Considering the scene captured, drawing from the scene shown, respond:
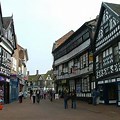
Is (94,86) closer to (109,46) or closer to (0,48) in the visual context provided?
(109,46)

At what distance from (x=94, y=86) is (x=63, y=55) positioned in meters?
17.4

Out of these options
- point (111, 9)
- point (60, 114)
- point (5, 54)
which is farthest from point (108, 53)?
point (60, 114)

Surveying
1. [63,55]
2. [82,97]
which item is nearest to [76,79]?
[82,97]

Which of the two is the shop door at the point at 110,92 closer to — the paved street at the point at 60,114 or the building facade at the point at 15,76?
the paved street at the point at 60,114

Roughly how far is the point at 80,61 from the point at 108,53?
10956 millimetres

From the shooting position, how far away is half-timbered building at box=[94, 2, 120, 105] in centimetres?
2805

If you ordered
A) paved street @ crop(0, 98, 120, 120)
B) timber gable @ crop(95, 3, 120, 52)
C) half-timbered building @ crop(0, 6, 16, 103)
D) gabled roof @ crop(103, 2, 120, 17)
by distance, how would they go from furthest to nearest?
half-timbered building @ crop(0, 6, 16, 103)
gabled roof @ crop(103, 2, 120, 17)
timber gable @ crop(95, 3, 120, 52)
paved street @ crop(0, 98, 120, 120)

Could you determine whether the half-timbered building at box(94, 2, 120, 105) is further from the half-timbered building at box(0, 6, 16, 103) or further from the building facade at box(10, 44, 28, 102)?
the building facade at box(10, 44, 28, 102)

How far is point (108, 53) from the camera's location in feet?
99.6

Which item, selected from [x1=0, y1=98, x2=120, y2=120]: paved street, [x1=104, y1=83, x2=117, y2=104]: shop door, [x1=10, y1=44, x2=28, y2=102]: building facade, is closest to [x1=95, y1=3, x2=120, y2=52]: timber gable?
[x1=104, y1=83, x2=117, y2=104]: shop door

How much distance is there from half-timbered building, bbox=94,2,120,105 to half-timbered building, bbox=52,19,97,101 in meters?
2.12

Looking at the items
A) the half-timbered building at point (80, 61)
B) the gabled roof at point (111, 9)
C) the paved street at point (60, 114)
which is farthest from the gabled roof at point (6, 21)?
the paved street at point (60, 114)

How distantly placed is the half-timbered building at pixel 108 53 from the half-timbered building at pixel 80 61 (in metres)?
2.12

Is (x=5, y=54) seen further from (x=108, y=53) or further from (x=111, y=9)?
(x=111, y=9)
